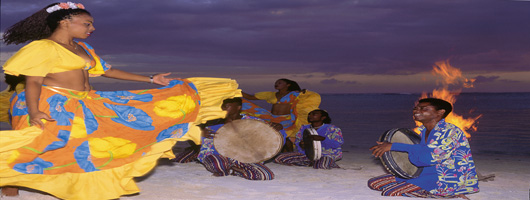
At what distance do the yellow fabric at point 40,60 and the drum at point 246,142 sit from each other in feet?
9.19

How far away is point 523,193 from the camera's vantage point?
6.08 meters

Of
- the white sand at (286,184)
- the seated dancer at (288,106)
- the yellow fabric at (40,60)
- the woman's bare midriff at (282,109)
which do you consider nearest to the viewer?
the yellow fabric at (40,60)

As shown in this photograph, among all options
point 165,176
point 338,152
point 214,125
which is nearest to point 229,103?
point 214,125

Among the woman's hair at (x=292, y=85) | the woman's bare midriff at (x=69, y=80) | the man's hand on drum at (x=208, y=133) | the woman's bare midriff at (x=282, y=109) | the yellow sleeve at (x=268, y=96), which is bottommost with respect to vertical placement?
the man's hand on drum at (x=208, y=133)

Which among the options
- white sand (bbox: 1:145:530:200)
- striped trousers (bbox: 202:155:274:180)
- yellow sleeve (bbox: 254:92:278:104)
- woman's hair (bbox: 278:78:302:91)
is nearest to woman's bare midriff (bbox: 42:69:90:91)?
white sand (bbox: 1:145:530:200)

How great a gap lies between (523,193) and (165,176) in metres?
4.25

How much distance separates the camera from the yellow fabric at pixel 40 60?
177 inches

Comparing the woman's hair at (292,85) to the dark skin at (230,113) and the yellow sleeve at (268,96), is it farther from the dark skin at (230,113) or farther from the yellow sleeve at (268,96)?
the dark skin at (230,113)

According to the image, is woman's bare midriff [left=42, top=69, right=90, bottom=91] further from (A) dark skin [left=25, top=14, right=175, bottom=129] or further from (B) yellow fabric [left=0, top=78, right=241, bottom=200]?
(B) yellow fabric [left=0, top=78, right=241, bottom=200]

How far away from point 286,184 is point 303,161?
1558 mm

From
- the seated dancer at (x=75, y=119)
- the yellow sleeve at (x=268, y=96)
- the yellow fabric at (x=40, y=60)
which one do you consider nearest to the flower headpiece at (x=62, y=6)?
the seated dancer at (x=75, y=119)

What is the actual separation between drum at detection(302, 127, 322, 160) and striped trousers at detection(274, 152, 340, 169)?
11cm

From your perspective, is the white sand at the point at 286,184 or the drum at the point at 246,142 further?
the drum at the point at 246,142

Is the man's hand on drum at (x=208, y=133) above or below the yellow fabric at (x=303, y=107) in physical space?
below
